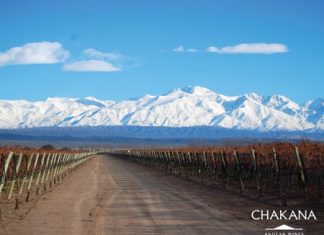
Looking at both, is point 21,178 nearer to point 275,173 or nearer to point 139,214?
point 275,173

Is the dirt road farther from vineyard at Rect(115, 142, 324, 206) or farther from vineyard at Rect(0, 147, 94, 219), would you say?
vineyard at Rect(115, 142, 324, 206)

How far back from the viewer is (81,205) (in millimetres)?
24266

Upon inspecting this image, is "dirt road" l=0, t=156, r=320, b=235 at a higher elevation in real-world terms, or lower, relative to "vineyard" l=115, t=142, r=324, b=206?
lower

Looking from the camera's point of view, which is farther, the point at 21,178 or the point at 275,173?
the point at 21,178

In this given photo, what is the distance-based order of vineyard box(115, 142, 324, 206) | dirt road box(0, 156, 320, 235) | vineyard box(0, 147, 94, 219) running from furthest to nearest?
1. vineyard box(0, 147, 94, 219)
2. vineyard box(115, 142, 324, 206)
3. dirt road box(0, 156, 320, 235)


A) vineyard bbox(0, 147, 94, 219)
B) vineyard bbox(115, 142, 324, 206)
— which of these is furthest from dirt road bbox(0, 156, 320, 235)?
vineyard bbox(115, 142, 324, 206)

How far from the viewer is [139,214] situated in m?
21.2

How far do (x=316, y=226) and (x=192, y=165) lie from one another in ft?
111

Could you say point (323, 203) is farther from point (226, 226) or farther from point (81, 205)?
point (81, 205)

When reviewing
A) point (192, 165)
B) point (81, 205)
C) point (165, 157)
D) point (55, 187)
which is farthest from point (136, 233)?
point (165, 157)

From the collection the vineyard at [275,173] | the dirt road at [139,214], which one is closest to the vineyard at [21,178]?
the dirt road at [139,214]

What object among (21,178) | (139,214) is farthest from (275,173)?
(139,214)

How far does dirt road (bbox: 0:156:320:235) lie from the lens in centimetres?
1773

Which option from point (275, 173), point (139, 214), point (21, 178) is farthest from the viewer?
point (21, 178)
